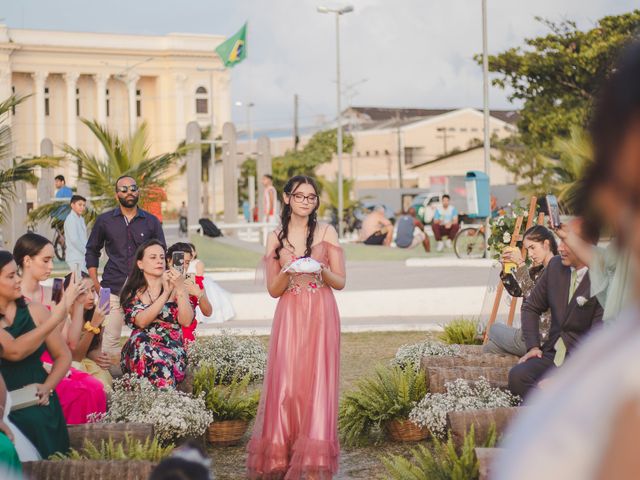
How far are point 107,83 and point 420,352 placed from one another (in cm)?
8363

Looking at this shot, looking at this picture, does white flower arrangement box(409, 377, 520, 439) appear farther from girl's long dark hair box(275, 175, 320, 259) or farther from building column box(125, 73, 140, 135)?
building column box(125, 73, 140, 135)

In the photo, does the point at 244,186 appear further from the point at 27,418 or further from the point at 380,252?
the point at 27,418

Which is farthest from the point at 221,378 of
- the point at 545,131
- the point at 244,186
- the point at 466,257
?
the point at 244,186

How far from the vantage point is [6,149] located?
459 inches

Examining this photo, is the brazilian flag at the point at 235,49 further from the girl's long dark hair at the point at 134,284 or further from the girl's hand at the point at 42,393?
the girl's hand at the point at 42,393

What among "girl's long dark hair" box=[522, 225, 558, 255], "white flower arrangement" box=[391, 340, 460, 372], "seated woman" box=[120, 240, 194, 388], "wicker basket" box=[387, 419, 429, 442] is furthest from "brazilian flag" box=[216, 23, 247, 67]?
"wicker basket" box=[387, 419, 429, 442]

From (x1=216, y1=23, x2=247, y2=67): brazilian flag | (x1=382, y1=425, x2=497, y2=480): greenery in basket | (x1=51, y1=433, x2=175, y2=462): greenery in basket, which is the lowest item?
(x1=382, y1=425, x2=497, y2=480): greenery in basket

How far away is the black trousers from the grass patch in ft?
55.8

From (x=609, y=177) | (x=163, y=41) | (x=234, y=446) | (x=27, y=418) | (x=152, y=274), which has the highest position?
(x=163, y=41)

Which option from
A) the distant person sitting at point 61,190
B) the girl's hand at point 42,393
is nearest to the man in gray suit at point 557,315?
the girl's hand at point 42,393

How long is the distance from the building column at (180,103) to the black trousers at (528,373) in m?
84.7

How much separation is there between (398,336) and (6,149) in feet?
17.7

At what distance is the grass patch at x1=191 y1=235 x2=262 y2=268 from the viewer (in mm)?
24672

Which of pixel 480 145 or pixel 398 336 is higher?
pixel 480 145
